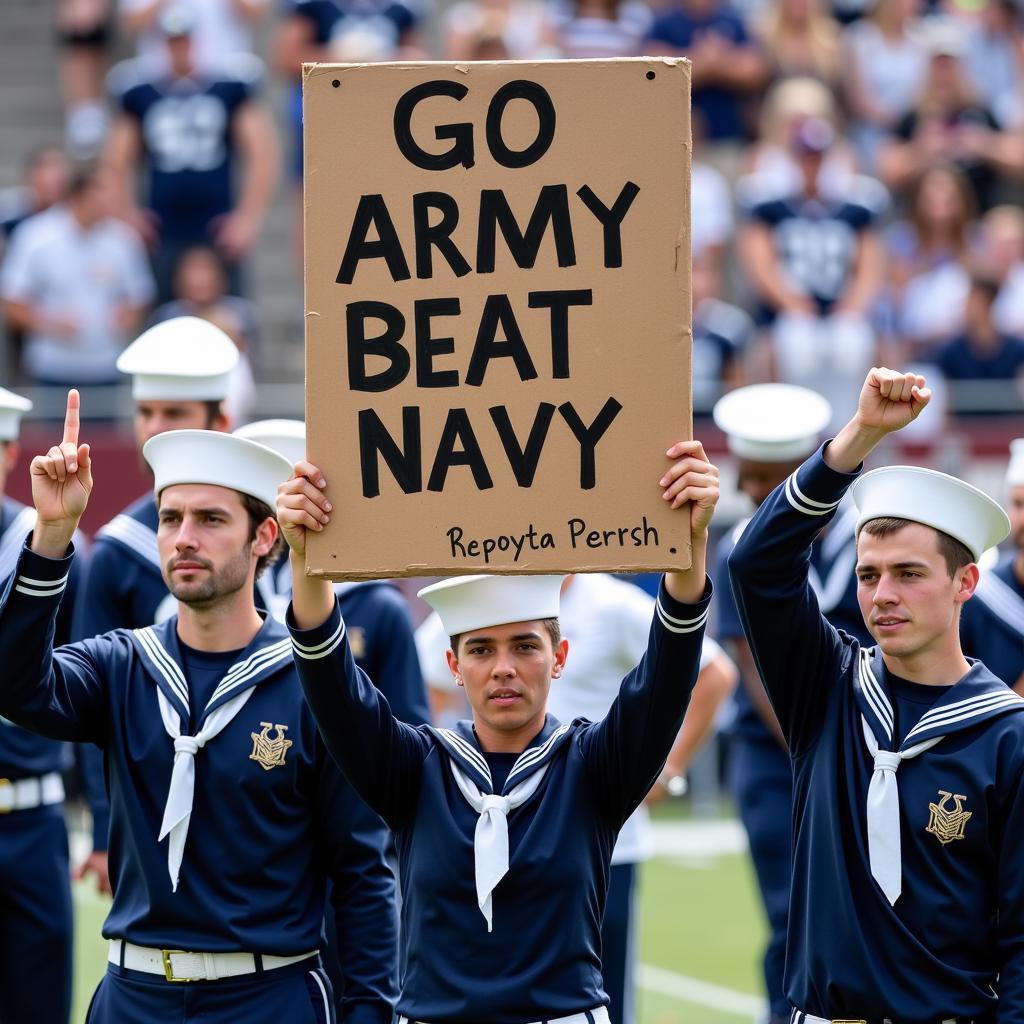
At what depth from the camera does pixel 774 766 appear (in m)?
7.69

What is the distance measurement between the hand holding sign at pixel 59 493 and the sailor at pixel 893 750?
1422 millimetres

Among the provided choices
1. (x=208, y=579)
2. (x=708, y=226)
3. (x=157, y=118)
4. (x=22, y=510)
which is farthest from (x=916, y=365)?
(x=208, y=579)

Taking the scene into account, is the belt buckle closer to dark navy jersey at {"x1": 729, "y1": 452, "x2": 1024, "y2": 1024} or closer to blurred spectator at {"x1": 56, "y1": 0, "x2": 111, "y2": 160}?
dark navy jersey at {"x1": 729, "y1": 452, "x2": 1024, "y2": 1024}

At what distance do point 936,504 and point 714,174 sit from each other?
1103cm

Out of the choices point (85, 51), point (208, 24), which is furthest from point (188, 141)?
point (85, 51)

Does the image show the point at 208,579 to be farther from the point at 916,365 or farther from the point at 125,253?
the point at 916,365

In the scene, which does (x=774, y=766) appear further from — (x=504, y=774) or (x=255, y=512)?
(x=504, y=774)

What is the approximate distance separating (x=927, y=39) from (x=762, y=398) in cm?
1000

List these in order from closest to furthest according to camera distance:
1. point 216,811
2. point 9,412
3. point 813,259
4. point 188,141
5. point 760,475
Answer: point 216,811 < point 9,412 < point 760,475 < point 188,141 < point 813,259

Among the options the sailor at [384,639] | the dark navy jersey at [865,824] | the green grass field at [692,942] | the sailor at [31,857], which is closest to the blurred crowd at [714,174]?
the green grass field at [692,942]

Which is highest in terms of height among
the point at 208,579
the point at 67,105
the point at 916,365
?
the point at 67,105

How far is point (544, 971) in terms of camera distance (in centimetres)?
456

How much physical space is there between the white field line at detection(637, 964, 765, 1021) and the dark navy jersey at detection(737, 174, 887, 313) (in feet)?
19.4

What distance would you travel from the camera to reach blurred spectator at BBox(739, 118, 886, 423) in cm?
1412
